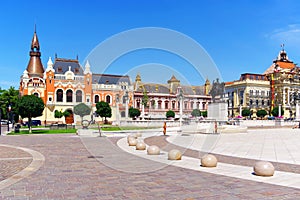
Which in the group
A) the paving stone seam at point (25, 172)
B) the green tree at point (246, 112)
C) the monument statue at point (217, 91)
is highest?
the monument statue at point (217, 91)

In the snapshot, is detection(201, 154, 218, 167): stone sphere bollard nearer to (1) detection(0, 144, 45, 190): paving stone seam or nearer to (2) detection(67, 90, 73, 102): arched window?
(1) detection(0, 144, 45, 190): paving stone seam

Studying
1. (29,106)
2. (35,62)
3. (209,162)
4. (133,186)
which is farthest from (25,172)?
(35,62)

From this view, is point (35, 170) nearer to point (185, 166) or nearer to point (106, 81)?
point (185, 166)

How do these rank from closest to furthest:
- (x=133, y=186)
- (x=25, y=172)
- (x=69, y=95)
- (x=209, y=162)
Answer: (x=133, y=186)
(x=25, y=172)
(x=209, y=162)
(x=69, y=95)

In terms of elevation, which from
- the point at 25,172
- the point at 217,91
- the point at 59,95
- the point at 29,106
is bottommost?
the point at 25,172

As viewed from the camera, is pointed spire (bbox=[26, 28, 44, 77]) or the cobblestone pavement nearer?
the cobblestone pavement

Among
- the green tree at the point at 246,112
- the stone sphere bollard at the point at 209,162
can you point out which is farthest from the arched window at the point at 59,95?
the stone sphere bollard at the point at 209,162

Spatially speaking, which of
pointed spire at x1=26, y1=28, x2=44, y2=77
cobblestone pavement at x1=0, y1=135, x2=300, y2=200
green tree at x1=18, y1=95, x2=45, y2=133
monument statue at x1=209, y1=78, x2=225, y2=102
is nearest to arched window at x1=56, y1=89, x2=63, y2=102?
pointed spire at x1=26, y1=28, x2=44, y2=77

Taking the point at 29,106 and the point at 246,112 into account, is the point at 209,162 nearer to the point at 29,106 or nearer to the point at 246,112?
the point at 29,106

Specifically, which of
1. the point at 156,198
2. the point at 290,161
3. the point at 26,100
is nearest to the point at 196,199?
the point at 156,198

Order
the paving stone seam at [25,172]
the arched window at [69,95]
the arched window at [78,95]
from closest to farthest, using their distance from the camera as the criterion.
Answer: the paving stone seam at [25,172] → the arched window at [69,95] → the arched window at [78,95]

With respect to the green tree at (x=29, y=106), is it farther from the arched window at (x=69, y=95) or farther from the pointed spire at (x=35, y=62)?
the pointed spire at (x=35, y=62)

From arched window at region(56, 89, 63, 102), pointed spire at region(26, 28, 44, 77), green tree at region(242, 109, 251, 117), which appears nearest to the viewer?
arched window at region(56, 89, 63, 102)

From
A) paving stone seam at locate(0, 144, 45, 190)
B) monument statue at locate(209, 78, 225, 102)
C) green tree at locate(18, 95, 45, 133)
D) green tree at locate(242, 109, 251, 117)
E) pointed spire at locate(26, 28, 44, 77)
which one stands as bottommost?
paving stone seam at locate(0, 144, 45, 190)
